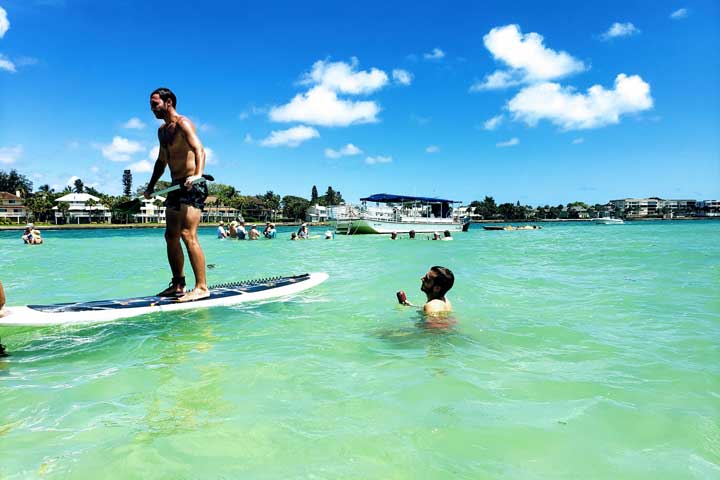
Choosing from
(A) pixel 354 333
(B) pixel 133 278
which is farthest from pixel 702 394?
(B) pixel 133 278

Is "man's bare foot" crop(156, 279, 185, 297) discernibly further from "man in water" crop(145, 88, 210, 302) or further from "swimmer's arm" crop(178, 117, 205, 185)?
"swimmer's arm" crop(178, 117, 205, 185)

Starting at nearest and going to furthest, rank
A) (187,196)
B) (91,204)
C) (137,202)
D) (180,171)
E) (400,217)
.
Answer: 1. (187,196)
2. (180,171)
3. (137,202)
4. (400,217)
5. (91,204)

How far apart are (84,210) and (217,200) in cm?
3571

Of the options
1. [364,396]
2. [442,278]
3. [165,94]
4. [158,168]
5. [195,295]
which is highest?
[165,94]

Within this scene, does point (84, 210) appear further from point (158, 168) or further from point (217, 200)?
point (158, 168)

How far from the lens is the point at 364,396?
373cm

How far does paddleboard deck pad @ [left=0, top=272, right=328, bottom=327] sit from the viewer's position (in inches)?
219

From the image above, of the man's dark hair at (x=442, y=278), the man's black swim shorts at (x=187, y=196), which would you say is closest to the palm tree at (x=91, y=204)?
the man's black swim shorts at (x=187, y=196)

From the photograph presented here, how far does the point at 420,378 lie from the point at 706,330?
15.8ft

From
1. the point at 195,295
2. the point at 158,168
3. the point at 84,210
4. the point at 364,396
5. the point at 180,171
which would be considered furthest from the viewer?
the point at 84,210

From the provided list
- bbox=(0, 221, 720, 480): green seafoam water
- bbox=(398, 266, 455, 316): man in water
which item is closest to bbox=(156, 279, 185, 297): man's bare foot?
bbox=(0, 221, 720, 480): green seafoam water

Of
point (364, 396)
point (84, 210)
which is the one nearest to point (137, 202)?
point (364, 396)

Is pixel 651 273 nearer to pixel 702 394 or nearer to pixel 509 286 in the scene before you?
pixel 509 286

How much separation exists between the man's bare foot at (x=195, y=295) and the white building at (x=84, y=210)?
11672 centimetres
